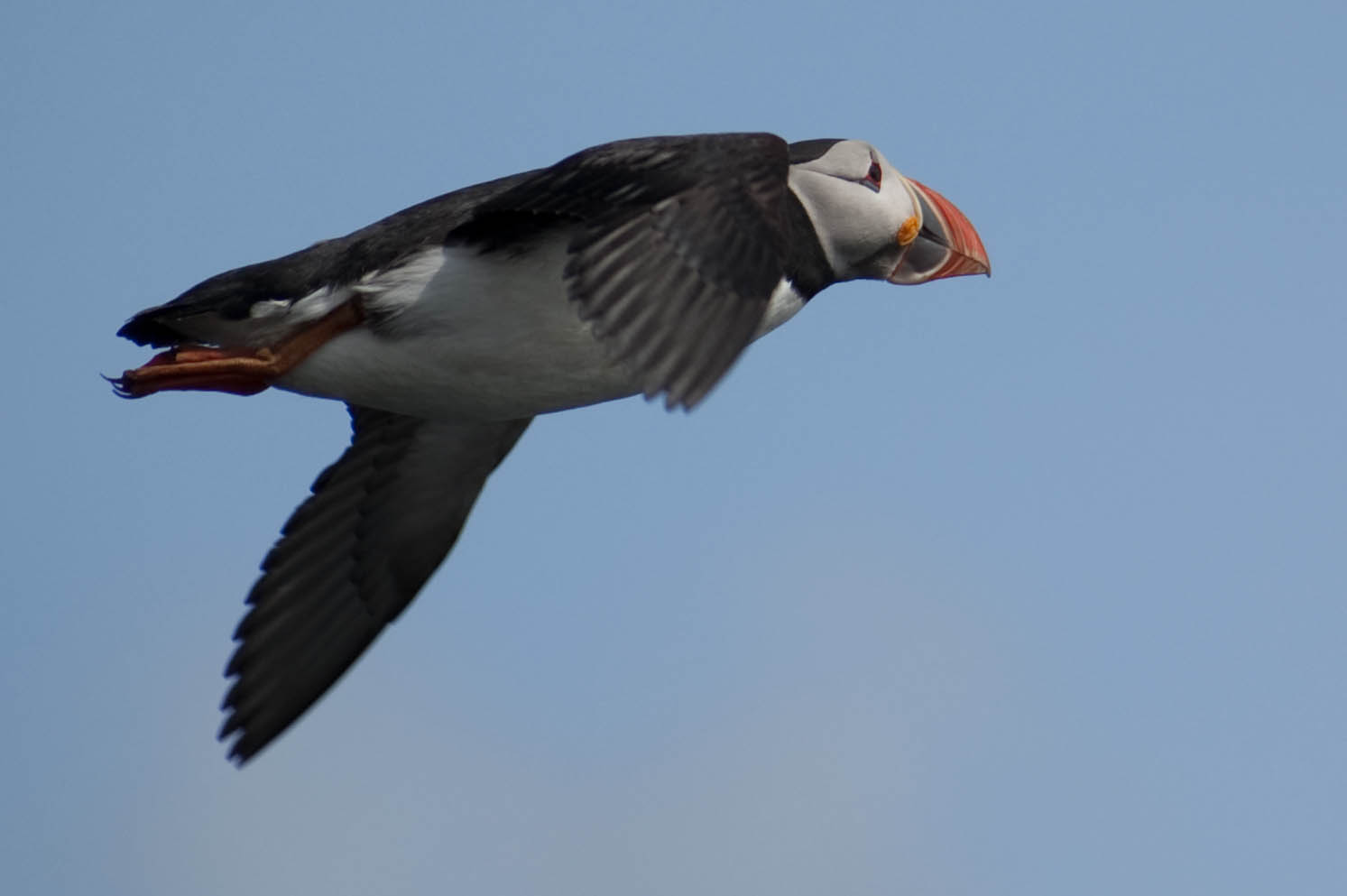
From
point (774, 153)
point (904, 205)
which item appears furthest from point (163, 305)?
point (904, 205)

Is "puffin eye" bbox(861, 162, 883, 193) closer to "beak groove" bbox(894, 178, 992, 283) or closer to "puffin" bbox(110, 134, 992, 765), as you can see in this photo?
"puffin" bbox(110, 134, 992, 765)

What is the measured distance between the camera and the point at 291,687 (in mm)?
8016

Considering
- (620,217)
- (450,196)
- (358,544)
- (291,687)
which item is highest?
(450,196)

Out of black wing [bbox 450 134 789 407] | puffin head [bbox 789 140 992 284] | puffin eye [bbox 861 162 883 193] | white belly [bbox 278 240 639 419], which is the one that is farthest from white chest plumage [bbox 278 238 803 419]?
puffin eye [bbox 861 162 883 193]

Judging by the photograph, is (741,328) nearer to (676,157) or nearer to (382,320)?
(676,157)

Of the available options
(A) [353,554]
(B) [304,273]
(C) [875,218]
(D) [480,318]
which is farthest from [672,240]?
Result: (A) [353,554]

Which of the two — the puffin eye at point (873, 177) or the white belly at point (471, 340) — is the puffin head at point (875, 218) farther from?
the white belly at point (471, 340)

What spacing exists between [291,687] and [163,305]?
1.76 meters

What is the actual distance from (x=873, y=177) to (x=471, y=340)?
1.70 meters

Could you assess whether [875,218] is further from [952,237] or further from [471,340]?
[471,340]

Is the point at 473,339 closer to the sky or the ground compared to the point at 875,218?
closer to the ground

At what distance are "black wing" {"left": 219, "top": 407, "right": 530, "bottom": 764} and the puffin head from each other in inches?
67.4

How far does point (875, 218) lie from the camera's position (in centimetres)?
757

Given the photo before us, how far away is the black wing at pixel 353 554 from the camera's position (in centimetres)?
803
